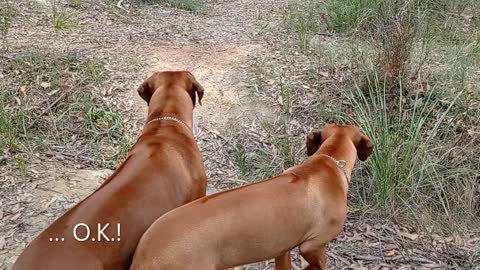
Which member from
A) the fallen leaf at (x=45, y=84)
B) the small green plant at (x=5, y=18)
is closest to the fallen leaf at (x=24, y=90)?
the fallen leaf at (x=45, y=84)

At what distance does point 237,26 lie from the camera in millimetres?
8164

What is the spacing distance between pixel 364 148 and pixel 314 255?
2.87ft

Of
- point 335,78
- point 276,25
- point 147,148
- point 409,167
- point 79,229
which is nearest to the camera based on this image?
point 79,229

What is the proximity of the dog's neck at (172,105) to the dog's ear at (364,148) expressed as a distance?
3.91 ft

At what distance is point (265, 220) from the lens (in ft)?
10.7

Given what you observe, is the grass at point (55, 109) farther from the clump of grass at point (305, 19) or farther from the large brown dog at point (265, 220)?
the clump of grass at point (305, 19)

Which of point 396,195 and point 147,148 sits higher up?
point 147,148

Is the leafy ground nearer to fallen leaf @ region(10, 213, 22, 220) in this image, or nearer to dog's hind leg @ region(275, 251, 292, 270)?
fallen leaf @ region(10, 213, 22, 220)

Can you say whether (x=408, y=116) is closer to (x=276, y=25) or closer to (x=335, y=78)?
(x=335, y=78)

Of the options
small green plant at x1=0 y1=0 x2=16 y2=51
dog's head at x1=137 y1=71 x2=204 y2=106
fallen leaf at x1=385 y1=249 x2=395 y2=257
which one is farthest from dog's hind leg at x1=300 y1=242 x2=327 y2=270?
small green plant at x1=0 y1=0 x2=16 y2=51

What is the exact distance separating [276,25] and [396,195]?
403cm

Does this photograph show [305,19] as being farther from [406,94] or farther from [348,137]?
[348,137]

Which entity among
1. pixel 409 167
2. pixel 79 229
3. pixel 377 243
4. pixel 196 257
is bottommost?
pixel 377 243

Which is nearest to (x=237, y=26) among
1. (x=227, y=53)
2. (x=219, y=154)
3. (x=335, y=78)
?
(x=227, y=53)
